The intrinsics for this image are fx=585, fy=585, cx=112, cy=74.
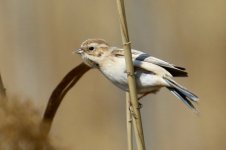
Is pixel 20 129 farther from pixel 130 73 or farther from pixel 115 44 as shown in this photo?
pixel 115 44

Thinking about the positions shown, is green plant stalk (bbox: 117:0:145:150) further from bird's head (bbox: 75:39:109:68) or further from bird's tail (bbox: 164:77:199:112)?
bird's head (bbox: 75:39:109:68)

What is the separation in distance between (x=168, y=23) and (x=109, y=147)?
2.09 ft

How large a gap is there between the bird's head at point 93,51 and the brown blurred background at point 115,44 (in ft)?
4.69

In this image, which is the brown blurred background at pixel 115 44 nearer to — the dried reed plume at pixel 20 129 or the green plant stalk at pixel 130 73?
the green plant stalk at pixel 130 73

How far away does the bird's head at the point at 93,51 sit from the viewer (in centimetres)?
118

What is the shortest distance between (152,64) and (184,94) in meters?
0.10

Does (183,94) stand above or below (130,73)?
below

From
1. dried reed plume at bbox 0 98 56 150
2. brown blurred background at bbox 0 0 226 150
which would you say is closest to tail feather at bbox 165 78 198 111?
dried reed plume at bbox 0 98 56 150

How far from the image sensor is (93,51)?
1.20 metres

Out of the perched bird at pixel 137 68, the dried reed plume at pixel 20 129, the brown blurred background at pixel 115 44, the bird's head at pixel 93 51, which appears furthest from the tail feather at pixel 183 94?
the brown blurred background at pixel 115 44

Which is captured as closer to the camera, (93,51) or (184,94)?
(184,94)

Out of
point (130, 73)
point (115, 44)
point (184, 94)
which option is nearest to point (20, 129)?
point (130, 73)

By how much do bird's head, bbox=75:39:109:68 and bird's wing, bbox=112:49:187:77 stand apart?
0.10 m

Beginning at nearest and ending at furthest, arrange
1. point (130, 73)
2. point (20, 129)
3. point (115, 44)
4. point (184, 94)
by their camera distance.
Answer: point (20, 129) < point (130, 73) < point (184, 94) < point (115, 44)
